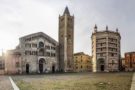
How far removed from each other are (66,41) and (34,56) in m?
12.3

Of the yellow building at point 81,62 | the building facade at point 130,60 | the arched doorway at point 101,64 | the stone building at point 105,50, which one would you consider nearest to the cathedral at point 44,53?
the stone building at point 105,50

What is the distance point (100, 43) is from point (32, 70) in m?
25.7

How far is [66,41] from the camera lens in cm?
7206

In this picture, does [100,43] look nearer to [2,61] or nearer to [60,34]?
[60,34]

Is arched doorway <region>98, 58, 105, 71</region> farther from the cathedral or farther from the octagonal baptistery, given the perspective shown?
the octagonal baptistery

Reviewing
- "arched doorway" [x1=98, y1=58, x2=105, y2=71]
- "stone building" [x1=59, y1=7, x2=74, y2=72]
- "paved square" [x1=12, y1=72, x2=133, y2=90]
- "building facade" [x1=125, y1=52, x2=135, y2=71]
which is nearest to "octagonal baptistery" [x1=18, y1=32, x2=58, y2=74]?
"stone building" [x1=59, y1=7, x2=74, y2=72]

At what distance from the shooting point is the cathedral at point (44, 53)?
202ft

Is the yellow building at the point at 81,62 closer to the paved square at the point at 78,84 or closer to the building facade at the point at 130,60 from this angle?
the building facade at the point at 130,60

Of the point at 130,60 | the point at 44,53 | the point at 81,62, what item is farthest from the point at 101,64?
the point at 81,62

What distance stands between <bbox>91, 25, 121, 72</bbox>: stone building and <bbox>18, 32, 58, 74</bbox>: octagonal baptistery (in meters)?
14.6

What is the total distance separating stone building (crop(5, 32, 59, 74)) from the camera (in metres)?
61.1

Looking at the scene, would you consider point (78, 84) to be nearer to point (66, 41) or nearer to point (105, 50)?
point (66, 41)

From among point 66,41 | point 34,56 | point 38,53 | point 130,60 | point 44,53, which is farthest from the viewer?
point 130,60

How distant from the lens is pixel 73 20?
76.1 meters
